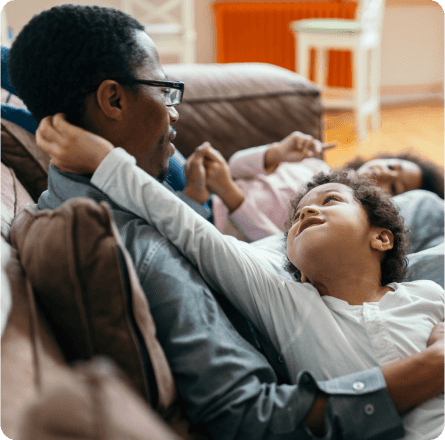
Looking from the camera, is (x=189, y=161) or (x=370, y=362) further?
(x=189, y=161)

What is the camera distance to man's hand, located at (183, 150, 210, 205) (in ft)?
4.77

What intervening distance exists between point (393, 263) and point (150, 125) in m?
0.58

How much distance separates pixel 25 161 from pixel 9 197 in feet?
0.76

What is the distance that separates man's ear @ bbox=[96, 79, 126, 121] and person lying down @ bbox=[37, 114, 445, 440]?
8cm

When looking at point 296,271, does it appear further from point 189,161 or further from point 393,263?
point 189,161

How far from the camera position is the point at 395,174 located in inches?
71.5

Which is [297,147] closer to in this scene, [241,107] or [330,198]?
[241,107]

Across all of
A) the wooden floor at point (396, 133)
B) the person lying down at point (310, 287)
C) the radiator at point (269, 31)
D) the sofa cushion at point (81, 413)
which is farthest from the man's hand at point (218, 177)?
the radiator at point (269, 31)

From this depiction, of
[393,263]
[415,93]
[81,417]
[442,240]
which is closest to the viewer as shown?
[81,417]

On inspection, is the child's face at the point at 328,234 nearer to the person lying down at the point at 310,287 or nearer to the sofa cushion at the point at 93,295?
the person lying down at the point at 310,287

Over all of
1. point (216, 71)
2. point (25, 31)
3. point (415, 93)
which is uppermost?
point (25, 31)

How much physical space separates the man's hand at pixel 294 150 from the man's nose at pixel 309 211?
0.75 m

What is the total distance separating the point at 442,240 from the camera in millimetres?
1461

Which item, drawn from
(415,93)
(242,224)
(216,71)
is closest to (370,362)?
(242,224)
